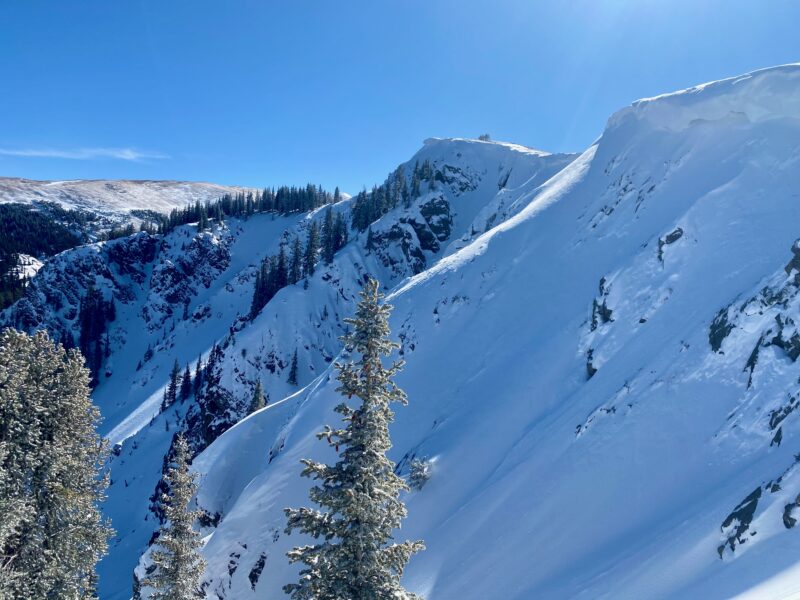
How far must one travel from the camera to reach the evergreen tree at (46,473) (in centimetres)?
1540

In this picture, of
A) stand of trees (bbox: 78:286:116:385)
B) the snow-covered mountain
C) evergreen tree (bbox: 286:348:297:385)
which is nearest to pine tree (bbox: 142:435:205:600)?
the snow-covered mountain

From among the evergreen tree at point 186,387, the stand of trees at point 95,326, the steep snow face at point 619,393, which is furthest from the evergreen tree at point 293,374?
the stand of trees at point 95,326

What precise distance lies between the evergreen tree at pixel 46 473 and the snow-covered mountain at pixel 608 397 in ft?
46.8

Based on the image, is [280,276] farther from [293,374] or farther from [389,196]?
Answer: [389,196]

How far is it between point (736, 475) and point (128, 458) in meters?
89.7

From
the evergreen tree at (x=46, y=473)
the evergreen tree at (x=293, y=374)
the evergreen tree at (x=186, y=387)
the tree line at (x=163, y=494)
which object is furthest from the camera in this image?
the evergreen tree at (x=186, y=387)

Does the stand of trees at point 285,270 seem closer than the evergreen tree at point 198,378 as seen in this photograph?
No

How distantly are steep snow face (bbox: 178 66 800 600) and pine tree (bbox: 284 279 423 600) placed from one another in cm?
847

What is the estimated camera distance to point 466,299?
4306cm

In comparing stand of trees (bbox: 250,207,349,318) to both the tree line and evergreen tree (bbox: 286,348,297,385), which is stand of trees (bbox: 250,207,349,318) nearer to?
evergreen tree (bbox: 286,348,297,385)

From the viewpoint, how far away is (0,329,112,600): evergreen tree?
15.4 meters

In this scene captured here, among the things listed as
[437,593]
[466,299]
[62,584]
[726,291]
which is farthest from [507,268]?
[62,584]

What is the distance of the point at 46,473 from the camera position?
1645cm

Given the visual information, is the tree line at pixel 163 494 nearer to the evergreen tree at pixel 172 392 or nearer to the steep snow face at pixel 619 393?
the steep snow face at pixel 619 393
